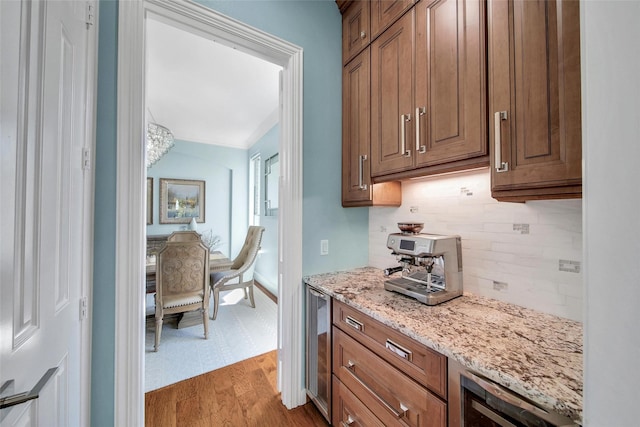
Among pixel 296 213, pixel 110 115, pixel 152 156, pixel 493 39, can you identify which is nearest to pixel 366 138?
pixel 296 213

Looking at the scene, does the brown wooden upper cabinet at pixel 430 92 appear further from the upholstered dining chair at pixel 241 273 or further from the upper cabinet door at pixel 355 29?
the upholstered dining chair at pixel 241 273

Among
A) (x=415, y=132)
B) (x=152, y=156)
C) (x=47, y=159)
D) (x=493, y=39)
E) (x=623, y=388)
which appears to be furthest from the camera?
(x=152, y=156)

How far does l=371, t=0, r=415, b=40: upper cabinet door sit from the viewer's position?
1.38 meters

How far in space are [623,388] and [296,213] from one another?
1451 mm

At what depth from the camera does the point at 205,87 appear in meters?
2.83

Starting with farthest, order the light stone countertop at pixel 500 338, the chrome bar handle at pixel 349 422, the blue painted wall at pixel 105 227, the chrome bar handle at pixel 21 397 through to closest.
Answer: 1. the chrome bar handle at pixel 349 422
2. the blue painted wall at pixel 105 227
3. the light stone countertop at pixel 500 338
4. the chrome bar handle at pixel 21 397

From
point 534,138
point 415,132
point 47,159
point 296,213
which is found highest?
point 415,132

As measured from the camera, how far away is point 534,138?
0.87 m

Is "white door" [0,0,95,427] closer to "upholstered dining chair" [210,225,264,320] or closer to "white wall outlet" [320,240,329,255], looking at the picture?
"white wall outlet" [320,240,329,255]

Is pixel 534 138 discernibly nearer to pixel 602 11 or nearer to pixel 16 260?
pixel 602 11

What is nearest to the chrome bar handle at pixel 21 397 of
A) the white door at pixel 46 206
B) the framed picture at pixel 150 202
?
the white door at pixel 46 206

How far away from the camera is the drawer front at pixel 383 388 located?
2.90 feet

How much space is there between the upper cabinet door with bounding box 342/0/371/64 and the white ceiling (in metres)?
0.89

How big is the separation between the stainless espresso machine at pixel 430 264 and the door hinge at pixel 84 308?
1425mm
